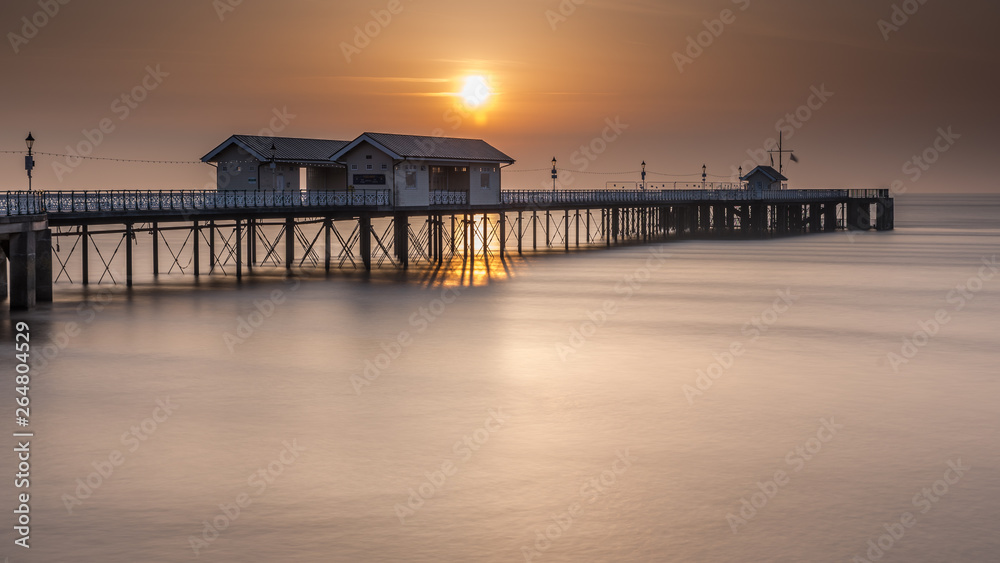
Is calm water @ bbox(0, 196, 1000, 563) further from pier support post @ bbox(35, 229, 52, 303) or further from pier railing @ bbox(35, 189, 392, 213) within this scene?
pier railing @ bbox(35, 189, 392, 213)

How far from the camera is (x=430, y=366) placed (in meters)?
24.6

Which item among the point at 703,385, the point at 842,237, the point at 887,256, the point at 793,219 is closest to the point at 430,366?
the point at 703,385

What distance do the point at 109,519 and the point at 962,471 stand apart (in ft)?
38.6

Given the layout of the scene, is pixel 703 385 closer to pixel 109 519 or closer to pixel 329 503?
pixel 329 503

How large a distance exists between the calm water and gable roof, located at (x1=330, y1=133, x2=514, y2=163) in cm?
1660

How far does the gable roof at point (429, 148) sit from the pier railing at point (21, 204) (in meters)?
19.6

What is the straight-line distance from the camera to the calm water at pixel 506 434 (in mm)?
13016

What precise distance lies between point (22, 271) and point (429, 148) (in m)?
25.4

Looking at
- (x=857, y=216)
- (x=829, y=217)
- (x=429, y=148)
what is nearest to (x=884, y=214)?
(x=857, y=216)

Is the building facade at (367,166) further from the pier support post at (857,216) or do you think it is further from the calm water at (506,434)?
the pier support post at (857,216)

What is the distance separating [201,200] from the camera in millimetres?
41750

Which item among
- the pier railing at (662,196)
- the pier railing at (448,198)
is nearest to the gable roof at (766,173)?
the pier railing at (662,196)

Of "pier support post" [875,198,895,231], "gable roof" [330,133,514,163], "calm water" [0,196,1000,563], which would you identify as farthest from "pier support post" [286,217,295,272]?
"pier support post" [875,198,895,231]

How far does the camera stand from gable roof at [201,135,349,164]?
48.5 meters
